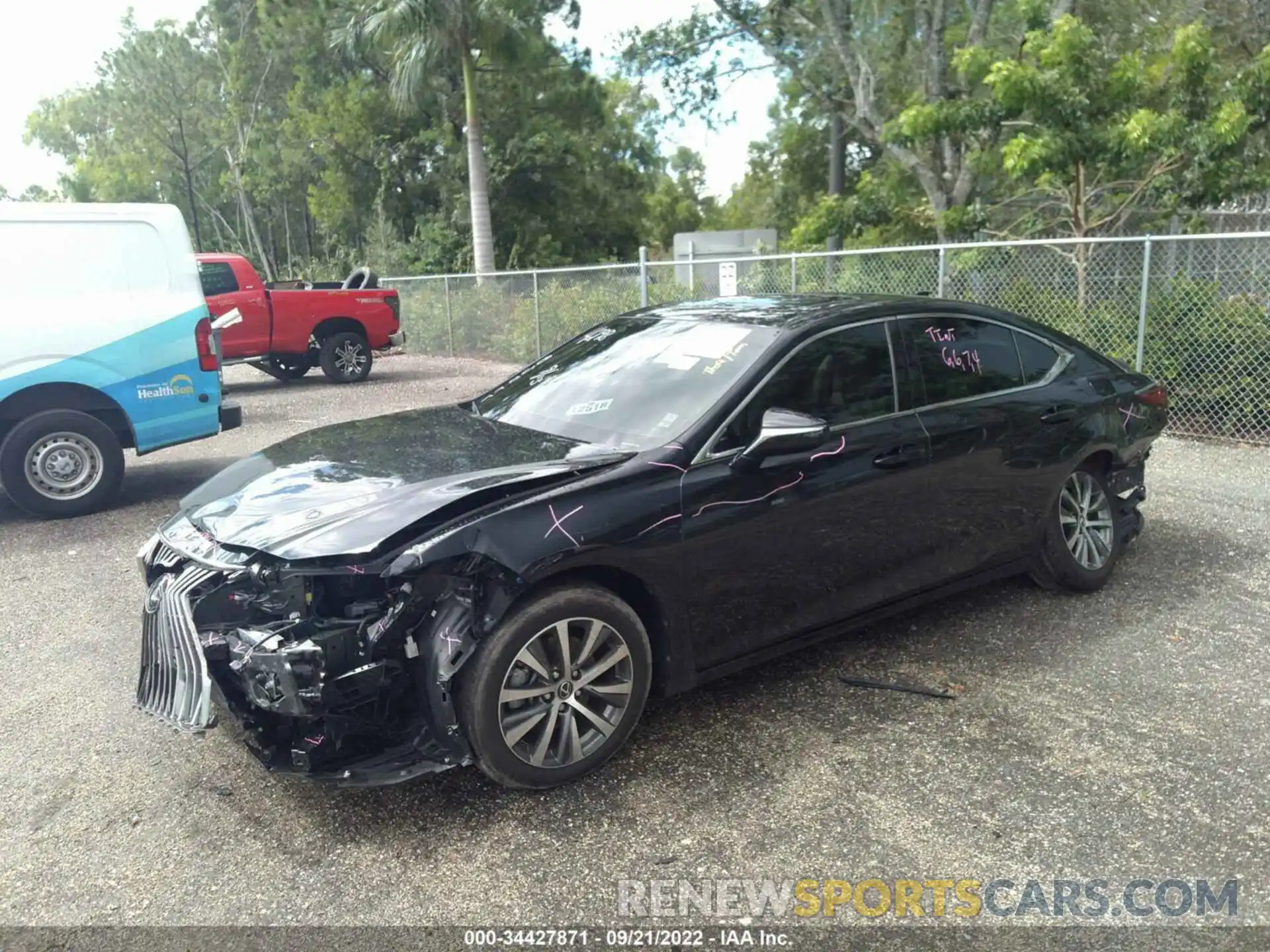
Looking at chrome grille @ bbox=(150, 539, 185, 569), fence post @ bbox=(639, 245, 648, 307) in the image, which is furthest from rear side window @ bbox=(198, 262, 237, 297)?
chrome grille @ bbox=(150, 539, 185, 569)

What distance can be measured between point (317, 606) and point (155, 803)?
104cm

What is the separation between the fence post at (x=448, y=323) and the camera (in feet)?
61.2

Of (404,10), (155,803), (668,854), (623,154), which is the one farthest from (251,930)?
(623,154)

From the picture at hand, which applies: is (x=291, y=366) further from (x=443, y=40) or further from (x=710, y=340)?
(x=710, y=340)

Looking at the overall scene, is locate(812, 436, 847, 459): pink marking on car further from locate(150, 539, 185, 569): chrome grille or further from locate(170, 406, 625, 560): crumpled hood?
locate(150, 539, 185, 569): chrome grille

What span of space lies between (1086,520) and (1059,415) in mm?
644

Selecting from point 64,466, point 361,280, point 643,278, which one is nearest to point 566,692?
point 64,466

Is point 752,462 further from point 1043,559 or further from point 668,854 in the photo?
point 1043,559

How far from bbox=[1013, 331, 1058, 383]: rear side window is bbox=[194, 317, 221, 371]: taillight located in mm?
5863

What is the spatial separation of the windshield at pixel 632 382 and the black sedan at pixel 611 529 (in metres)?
0.02

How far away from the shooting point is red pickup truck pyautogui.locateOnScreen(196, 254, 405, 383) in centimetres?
1384

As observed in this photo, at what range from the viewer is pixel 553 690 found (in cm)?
325

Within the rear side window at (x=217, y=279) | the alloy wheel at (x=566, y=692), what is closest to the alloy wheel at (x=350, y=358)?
the rear side window at (x=217, y=279)

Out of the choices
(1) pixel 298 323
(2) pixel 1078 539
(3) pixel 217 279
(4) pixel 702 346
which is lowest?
(2) pixel 1078 539
